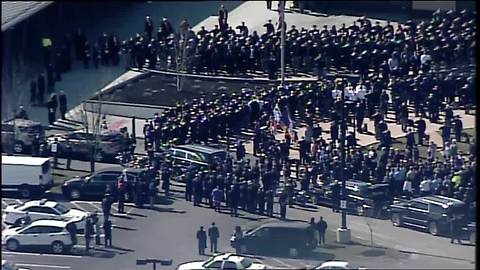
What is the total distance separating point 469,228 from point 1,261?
138 centimetres

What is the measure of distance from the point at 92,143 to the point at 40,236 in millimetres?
395

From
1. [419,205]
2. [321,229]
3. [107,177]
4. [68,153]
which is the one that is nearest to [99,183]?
[107,177]

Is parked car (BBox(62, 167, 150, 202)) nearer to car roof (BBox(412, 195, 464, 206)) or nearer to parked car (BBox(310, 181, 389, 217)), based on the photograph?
parked car (BBox(310, 181, 389, 217))

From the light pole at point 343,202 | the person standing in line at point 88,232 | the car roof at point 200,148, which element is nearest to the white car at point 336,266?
the light pole at point 343,202

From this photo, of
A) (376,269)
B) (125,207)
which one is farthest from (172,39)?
(376,269)

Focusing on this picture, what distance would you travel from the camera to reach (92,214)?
19.5 feet

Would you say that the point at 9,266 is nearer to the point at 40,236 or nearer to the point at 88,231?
the point at 40,236

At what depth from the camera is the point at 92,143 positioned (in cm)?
607

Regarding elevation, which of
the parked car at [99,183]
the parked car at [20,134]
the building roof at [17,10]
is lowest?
the parked car at [99,183]

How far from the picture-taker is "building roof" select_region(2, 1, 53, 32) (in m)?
6.08

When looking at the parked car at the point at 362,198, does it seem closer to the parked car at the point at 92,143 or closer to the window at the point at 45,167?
the parked car at the point at 92,143

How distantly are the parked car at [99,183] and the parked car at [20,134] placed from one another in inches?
6.9

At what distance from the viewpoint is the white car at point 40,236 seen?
5797 millimetres

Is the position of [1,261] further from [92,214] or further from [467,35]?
[467,35]
